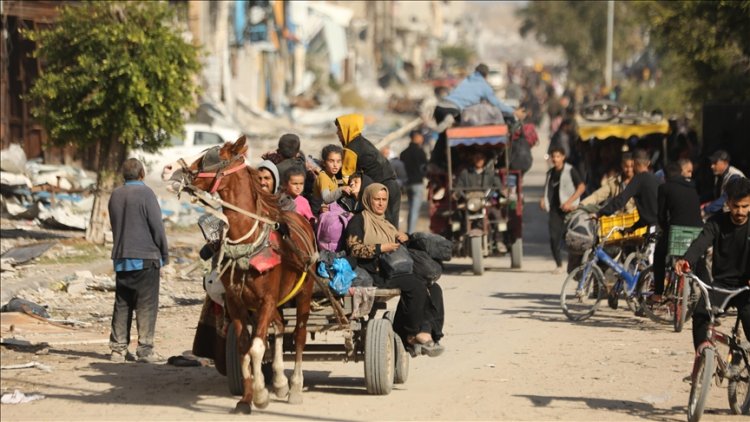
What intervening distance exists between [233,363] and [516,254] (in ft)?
32.8

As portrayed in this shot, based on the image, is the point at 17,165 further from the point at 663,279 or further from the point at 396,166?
the point at 663,279

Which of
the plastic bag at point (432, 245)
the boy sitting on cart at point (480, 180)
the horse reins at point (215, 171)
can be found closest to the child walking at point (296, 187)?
the plastic bag at point (432, 245)

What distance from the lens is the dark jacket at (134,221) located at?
11.8 metres

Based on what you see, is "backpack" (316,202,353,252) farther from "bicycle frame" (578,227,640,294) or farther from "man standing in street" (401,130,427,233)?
"man standing in street" (401,130,427,233)

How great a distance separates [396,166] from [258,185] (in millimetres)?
14613

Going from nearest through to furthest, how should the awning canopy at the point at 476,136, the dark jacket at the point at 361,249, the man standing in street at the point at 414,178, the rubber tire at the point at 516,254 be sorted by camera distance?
the dark jacket at the point at 361,249
the awning canopy at the point at 476,136
the rubber tire at the point at 516,254
the man standing in street at the point at 414,178

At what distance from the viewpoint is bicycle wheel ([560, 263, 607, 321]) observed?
14.5 m

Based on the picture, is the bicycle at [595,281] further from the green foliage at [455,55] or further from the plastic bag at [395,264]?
the green foliage at [455,55]

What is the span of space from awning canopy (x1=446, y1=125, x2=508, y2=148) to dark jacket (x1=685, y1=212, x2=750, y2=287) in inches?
366

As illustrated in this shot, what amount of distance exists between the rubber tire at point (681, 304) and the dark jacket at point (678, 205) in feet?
1.95

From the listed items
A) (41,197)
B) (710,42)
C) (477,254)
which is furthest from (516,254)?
(41,197)

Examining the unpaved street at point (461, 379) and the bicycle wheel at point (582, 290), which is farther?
the bicycle wheel at point (582, 290)

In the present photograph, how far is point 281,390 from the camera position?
995 centimetres

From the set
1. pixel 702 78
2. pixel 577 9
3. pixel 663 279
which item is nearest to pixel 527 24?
pixel 577 9
